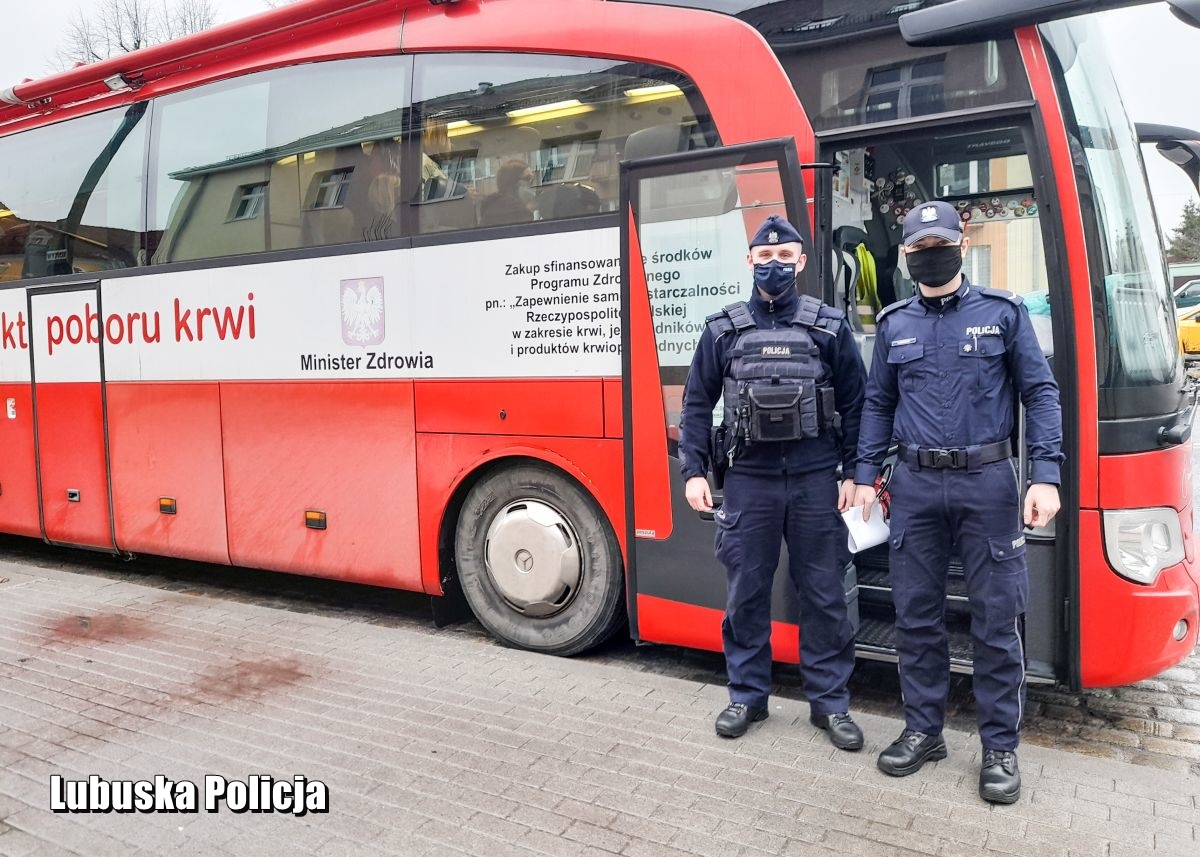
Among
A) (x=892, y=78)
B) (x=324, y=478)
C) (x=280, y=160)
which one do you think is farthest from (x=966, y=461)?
(x=280, y=160)

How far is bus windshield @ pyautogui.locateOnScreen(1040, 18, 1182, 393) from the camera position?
387 centimetres

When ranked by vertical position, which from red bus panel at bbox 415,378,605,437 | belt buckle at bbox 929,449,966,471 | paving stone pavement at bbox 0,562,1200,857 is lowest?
paving stone pavement at bbox 0,562,1200,857

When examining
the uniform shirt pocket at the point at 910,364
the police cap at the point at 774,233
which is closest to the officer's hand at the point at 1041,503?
the uniform shirt pocket at the point at 910,364

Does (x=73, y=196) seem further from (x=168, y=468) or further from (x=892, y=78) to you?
(x=892, y=78)

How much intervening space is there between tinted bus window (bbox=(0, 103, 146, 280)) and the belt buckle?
5467 mm

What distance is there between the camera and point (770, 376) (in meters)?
3.81

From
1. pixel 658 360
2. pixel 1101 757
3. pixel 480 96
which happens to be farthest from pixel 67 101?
pixel 1101 757

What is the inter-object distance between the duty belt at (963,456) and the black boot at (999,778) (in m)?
1.04

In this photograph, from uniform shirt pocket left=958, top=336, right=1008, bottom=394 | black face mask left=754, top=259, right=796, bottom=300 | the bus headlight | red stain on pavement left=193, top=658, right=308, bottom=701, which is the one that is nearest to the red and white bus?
the bus headlight

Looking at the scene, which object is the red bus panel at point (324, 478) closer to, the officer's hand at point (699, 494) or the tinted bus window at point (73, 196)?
the tinted bus window at point (73, 196)

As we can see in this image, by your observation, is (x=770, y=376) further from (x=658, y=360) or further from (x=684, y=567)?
(x=684, y=567)

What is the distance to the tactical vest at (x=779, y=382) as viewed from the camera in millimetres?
3791

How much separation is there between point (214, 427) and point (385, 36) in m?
2.69

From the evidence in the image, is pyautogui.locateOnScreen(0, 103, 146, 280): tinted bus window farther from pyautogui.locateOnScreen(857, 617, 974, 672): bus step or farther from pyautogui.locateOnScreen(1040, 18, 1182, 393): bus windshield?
pyautogui.locateOnScreen(1040, 18, 1182, 393): bus windshield
